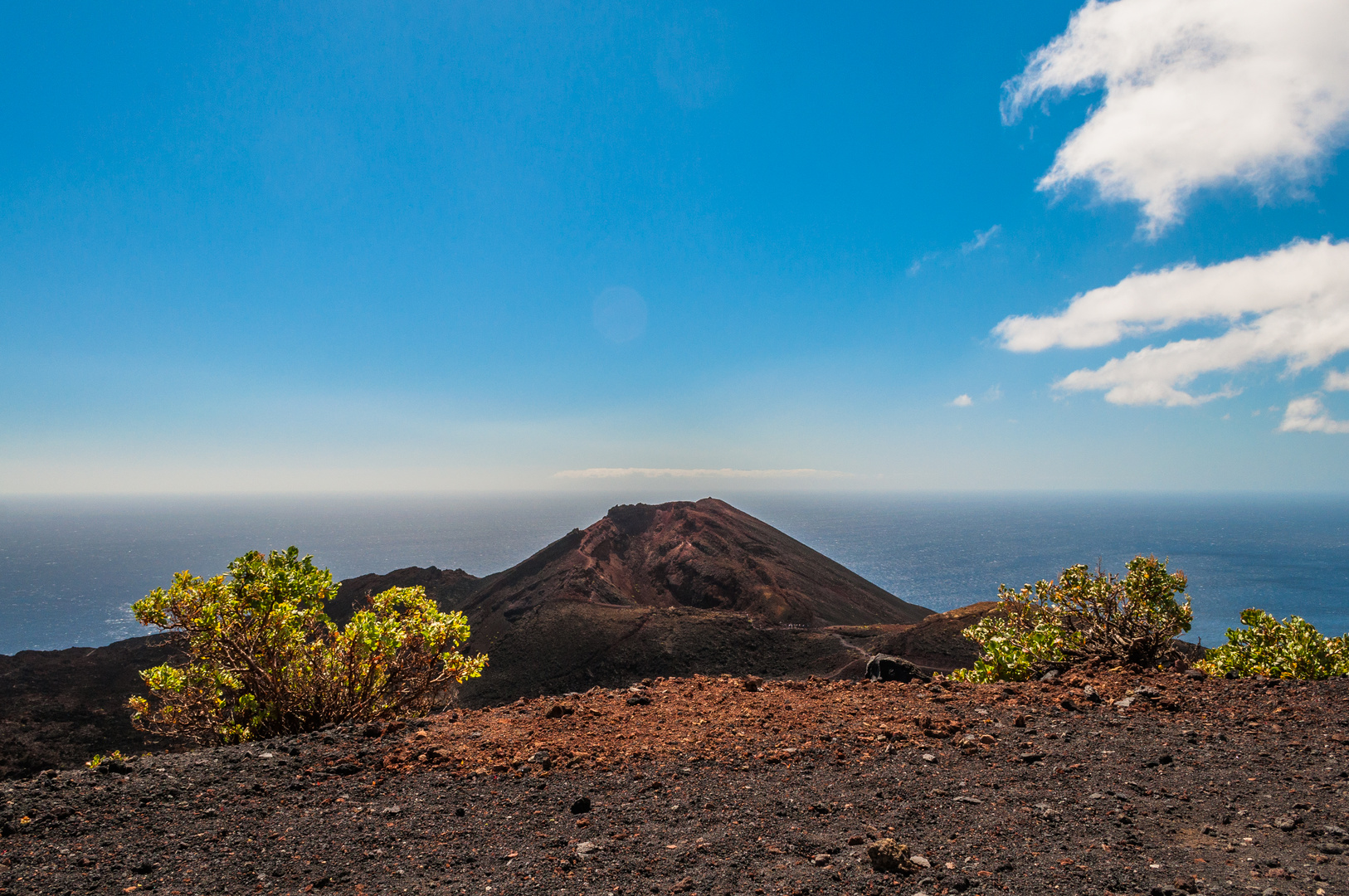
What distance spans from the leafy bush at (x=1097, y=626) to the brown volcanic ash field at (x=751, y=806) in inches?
79.2

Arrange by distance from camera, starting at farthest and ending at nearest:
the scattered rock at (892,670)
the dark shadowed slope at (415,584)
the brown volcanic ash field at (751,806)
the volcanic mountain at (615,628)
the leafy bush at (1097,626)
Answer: the dark shadowed slope at (415,584) → the volcanic mountain at (615,628) → the scattered rock at (892,670) → the leafy bush at (1097,626) → the brown volcanic ash field at (751,806)

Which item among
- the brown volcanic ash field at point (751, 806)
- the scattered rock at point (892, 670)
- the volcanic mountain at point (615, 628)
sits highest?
the brown volcanic ash field at point (751, 806)

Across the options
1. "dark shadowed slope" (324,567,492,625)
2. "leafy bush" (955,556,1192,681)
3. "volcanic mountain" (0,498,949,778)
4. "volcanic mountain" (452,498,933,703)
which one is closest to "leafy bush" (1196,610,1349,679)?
"leafy bush" (955,556,1192,681)

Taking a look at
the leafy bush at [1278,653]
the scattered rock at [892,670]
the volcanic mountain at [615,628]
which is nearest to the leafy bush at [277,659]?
the scattered rock at [892,670]

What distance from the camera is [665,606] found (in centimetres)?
5200

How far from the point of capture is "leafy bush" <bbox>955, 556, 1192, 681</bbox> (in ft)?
29.9

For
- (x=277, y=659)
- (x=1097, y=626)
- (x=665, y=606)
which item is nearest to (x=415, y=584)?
(x=665, y=606)

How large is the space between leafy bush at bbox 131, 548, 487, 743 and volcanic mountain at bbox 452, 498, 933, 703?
1098 inches

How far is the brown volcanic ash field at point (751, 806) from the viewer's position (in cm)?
389

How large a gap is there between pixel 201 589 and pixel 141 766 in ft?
10.6

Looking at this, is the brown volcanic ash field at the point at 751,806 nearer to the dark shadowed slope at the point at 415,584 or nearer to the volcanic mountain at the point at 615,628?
the volcanic mountain at the point at 615,628

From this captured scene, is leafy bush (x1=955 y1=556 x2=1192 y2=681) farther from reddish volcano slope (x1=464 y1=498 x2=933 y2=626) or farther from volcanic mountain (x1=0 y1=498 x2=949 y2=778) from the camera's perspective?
reddish volcano slope (x1=464 y1=498 x2=933 y2=626)

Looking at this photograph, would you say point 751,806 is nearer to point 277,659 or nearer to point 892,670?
point 277,659

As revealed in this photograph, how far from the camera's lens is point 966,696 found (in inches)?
301
